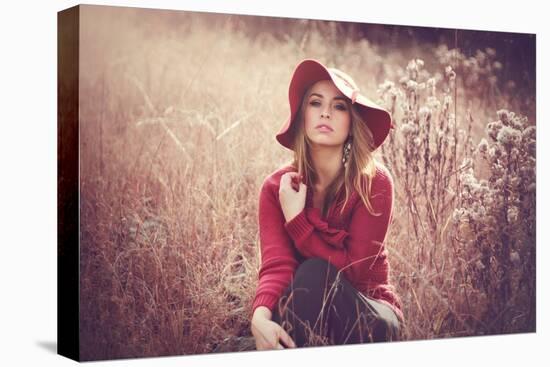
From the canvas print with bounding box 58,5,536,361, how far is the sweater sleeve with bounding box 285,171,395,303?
14 millimetres

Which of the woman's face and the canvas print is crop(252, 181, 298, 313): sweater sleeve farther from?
the woman's face

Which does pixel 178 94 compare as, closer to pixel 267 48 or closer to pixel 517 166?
pixel 267 48

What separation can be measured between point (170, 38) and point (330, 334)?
229 centimetres

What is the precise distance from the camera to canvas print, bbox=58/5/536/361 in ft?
26.8

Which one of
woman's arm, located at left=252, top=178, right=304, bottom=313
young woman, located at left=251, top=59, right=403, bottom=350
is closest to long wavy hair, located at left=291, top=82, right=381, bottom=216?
young woman, located at left=251, top=59, right=403, bottom=350

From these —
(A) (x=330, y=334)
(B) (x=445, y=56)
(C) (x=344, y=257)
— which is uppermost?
(B) (x=445, y=56)

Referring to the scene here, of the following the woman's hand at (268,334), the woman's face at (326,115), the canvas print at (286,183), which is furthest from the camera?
the woman's face at (326,115)

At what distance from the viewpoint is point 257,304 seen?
857 centimetres

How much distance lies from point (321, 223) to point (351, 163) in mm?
471

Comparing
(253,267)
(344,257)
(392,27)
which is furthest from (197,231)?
(392,27)

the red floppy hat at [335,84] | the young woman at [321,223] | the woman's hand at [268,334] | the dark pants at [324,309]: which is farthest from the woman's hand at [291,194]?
the woman's hand at [268,334]

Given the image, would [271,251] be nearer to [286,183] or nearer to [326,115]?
[286,183]

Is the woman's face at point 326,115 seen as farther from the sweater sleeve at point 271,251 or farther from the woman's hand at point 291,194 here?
the sweater sleeve at point 271,251

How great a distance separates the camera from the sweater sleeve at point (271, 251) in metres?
8.59
